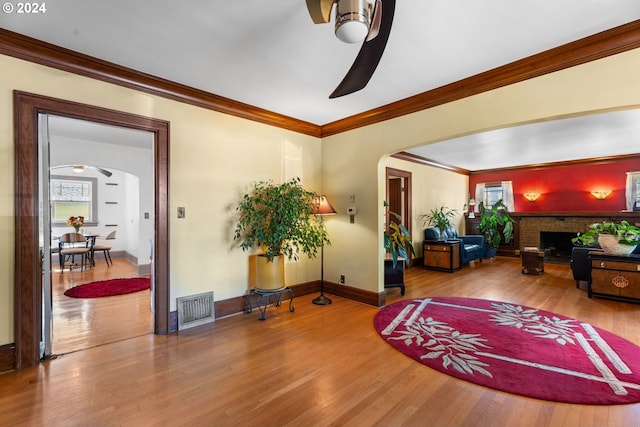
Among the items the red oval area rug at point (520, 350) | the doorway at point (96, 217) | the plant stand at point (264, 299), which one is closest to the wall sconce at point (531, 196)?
the red oval area rug at point (520, 350)

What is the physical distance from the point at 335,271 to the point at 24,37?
4.12m

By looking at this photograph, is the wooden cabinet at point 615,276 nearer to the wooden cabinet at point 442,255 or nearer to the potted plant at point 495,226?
the wooden cabinet at point 442,255

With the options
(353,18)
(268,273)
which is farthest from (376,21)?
(268,273)

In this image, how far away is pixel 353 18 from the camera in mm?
1472

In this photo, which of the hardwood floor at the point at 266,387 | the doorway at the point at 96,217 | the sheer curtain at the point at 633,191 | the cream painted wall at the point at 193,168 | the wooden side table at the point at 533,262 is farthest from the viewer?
the sheer curtain at the point at 633,191

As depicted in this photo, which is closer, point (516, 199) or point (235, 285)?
point (235, 285)

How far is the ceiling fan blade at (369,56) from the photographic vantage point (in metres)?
1.49

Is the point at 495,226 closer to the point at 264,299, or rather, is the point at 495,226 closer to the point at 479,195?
the point at 479,195

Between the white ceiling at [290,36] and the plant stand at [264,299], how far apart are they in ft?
7.81

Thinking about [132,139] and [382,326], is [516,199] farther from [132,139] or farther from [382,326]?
[132,139]

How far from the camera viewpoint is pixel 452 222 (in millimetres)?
8477

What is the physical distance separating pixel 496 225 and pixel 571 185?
198 centimetres

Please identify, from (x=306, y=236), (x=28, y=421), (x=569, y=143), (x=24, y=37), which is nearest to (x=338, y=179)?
(x=306, y=236)

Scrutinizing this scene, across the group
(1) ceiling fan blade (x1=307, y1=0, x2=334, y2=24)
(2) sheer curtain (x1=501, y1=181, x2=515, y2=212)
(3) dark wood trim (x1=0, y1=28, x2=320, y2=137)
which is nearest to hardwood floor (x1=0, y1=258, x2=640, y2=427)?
(1) ceiling fan blade (x1=307, y1=0, x2=334, y2=24)
